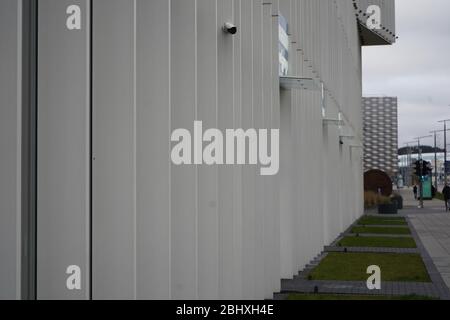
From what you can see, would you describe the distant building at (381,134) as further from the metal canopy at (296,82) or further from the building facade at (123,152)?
the building facade at (123,152)

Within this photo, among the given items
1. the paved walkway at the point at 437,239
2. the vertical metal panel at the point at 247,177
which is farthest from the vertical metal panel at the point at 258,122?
the paved walkway at the point at 437,239

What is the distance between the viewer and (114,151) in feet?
15.7

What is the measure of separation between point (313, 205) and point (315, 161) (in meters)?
1.19

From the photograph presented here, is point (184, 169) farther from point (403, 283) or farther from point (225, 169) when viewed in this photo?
point (403, 283)

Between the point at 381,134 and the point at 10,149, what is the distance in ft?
298

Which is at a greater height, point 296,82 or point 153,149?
point 296,82

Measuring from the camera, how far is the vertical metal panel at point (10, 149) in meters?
3.74

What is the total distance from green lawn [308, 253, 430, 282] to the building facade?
11.5 feet

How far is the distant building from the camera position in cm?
8925

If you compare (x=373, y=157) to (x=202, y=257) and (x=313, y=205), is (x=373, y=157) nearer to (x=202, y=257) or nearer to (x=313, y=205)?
(x=313, y=205)

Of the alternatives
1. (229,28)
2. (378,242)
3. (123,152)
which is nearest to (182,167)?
(123,152)

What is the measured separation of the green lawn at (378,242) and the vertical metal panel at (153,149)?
12929 mm

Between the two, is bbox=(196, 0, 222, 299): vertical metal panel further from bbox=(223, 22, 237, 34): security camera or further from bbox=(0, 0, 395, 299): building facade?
bbox=(223, 22, 237, 34): security camera
